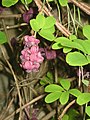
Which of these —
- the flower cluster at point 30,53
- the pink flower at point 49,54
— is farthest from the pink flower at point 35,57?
the pink flower at point 49,54

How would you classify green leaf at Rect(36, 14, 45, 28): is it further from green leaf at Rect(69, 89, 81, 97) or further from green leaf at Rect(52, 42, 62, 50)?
green leaf at Rect(69, 89, 81, 97)

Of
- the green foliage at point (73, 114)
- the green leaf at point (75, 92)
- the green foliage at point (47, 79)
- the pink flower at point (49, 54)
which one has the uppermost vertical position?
the pink flower at point (49, 54)

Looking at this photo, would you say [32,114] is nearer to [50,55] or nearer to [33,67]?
[50,55]

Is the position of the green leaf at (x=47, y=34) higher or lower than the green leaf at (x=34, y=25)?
lower

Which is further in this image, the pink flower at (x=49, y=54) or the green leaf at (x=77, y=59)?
the pink flower at (x=49, y=54)

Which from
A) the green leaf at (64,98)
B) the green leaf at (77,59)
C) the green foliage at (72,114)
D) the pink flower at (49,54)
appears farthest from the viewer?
the green foliage at (72,114)

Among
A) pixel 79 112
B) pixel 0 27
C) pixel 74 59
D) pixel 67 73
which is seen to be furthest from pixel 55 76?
pixel 74 59

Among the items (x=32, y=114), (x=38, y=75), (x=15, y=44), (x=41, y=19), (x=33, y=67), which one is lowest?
(x=32, y=114)

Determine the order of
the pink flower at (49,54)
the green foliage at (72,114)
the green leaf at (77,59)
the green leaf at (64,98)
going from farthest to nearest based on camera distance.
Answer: the green foliage at (72,114), the pink flower at (49,54), the green leaf at (64,98), the green leaf at (77,59)

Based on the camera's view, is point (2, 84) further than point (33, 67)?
Yes

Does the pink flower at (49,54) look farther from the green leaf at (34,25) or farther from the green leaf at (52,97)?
the green leaf at (34,25)
